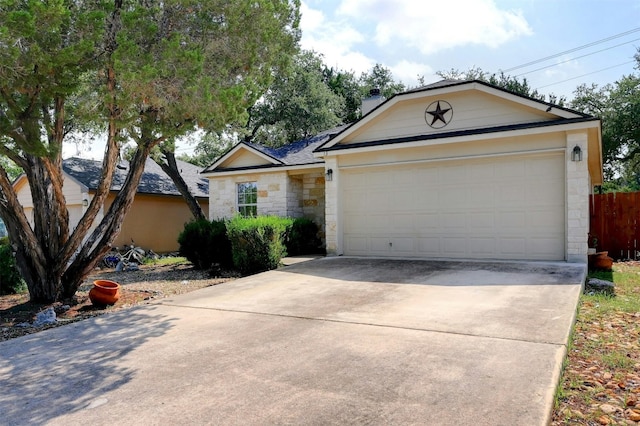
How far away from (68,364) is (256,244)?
5790 millimetres

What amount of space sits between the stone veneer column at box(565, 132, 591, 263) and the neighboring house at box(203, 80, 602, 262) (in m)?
0.02

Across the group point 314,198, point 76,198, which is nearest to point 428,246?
point 314,198

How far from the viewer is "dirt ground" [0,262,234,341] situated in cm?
610

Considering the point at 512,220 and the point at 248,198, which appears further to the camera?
the point at 248,198

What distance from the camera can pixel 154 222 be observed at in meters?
19.1

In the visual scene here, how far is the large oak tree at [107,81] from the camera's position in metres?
5.30

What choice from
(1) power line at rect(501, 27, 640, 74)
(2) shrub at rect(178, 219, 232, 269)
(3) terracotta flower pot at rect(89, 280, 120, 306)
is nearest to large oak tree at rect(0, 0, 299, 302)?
(3) terracotta flower pot at rect(89, 280, 120, 306)

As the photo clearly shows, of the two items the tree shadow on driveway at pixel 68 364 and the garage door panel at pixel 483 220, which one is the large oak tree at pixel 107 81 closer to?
the tree shadow on driveway at pixel 68 364

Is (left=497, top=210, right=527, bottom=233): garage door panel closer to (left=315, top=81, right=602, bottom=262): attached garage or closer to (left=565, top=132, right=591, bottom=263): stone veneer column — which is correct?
(left=315, top=81, right=602, bottom=262): attached garage

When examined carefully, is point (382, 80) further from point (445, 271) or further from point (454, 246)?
point (445, 271)

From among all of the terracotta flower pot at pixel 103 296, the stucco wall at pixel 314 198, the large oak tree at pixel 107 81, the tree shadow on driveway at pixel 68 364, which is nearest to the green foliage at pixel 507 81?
the stucco wall at pixel 314 198

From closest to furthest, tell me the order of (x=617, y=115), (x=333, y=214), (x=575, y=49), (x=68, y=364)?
(x=68, y=364)
(x=333, y=214)
(x=617, y=115)
(x=575, y=49)

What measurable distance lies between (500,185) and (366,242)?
356 centimetres

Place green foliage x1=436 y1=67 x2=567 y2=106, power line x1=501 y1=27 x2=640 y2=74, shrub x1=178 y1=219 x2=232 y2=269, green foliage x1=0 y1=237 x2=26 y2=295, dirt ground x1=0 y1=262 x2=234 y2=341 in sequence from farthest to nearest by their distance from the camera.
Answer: green foliage x1=436 y1=67 x2=567 y2=106 < power line x1=501 y1=27 x2=640 y2=74 < shrub x1=178 y1=219 x2=232 y2=269 < green foliage x1=0 y1=237 x2=26 y2=295 < dirt ground x1=0 y1=262 x2=234 y2=341
